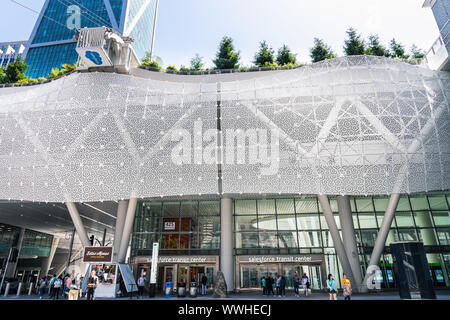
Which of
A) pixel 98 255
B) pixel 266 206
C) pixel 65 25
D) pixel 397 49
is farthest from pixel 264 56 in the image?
pixel 65 25

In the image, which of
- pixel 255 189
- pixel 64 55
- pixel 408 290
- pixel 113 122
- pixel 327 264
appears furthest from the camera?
pixel 64 55

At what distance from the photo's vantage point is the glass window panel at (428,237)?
18.3 meters

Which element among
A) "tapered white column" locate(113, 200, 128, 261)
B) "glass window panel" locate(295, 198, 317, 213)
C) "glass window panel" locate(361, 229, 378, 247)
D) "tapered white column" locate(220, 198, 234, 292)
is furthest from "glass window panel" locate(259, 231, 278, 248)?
"tapered white column" locate(113, 200, 128, 261)

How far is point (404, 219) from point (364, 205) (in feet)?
8.68

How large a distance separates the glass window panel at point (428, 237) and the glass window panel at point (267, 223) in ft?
31.6

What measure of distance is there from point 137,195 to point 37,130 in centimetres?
718

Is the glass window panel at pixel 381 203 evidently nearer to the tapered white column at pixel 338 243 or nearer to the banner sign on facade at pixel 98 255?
the tapered white column at pixel 338 243

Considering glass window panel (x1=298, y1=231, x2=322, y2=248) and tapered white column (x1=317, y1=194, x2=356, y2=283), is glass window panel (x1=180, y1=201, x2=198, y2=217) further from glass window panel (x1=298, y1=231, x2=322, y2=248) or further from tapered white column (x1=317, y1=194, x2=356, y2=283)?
tapered white column (x1=317, y1=194, x2=356, y2=283)

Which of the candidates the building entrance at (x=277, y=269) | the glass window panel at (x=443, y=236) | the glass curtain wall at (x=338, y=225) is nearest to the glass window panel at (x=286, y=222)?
the glass curtain wall at (x=338, y=225)

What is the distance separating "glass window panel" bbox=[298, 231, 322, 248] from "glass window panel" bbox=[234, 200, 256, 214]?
364cm
